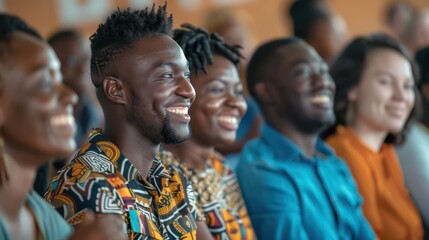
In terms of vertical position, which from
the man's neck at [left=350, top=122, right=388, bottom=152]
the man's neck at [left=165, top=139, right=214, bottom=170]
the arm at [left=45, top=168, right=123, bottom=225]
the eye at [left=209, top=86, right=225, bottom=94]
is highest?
the arm at [left=45, top=168, right=123, bottom=225]

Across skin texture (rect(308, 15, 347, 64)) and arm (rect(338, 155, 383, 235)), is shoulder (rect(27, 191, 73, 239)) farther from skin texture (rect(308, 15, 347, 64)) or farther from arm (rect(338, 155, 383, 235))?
skin texture (rect(308, 15, 347, 64))

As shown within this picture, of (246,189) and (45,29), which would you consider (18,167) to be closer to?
(246,189)

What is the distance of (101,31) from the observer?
2.37 m

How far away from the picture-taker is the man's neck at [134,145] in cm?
233

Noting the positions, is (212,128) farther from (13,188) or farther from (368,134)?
(13,188)

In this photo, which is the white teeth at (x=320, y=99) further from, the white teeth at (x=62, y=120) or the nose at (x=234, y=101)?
the white teeth at (x=62, y=120)

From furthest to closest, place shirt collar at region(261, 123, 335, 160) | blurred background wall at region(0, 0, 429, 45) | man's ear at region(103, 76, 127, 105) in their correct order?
blurred background wall at region(0, 0, 429, 45), shirt collar at region(261, 123, 335, 160), man's ear at region(103, 76, 127, 105)

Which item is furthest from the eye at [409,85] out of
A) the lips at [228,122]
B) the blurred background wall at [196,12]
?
the blurred background wall at [196,12]

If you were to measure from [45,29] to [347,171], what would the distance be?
320cm

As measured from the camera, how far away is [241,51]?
4.32 meters

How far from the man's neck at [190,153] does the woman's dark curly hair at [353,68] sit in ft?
3.41

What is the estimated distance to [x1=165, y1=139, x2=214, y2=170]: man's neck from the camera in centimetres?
294

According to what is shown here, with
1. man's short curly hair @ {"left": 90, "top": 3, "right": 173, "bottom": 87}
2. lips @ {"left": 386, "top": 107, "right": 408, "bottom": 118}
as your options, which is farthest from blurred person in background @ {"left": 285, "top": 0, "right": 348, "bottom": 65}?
man's short curly hair @ {"left": 90, "top": 3, "right": 173, "bottom": 87}

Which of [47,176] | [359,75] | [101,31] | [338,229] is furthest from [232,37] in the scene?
[101,31]
